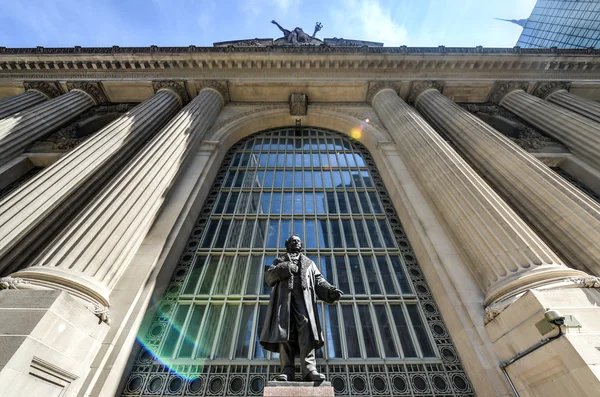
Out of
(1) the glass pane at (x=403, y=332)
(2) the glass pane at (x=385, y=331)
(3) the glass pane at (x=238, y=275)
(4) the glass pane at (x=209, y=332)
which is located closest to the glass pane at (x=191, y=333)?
(4) the glass pane at (x=209, y=332)

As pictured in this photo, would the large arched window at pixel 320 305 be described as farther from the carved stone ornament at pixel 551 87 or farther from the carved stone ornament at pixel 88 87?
the carved stone ornament at pixel 551 87

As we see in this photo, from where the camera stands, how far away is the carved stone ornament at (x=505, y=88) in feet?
44.8

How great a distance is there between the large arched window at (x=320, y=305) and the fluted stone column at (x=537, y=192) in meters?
3.00

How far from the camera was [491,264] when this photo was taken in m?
5.24

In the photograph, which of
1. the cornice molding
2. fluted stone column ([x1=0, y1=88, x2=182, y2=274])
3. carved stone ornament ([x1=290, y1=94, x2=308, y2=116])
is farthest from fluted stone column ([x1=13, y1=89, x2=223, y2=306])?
the cornice molding

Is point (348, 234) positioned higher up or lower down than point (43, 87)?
lower down

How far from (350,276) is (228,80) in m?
11.5

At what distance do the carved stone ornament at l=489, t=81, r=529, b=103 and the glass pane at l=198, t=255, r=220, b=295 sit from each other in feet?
50.7

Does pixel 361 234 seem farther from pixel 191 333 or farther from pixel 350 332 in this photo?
pixel 191 333

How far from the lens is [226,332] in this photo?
591 cm

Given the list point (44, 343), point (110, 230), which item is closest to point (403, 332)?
point (44, 343)

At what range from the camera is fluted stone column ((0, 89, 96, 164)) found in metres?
8.96

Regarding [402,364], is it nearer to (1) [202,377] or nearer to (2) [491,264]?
(2) [491,264]

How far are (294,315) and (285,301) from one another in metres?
0.23
